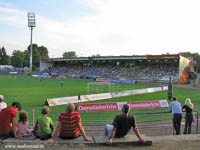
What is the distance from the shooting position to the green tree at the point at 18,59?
112 m

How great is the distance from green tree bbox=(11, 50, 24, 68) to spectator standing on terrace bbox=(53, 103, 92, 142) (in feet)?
378

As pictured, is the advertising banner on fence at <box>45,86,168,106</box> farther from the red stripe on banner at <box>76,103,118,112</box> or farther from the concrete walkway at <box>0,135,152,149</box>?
the concrete walkway at <box>0,135,152,149</box>

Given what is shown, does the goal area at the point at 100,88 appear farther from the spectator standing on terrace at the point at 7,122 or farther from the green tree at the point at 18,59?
the green tree at the point at 18,59

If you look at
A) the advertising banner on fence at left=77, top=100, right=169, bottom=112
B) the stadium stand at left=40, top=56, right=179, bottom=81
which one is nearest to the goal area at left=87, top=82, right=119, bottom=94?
the advertising banner on fence at left=77, top=100, right=169, bottom=112

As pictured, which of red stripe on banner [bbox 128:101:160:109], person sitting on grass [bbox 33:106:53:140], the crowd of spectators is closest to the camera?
person sitting on grass [bbox 33:106:53:140]

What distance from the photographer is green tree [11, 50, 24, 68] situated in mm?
112062

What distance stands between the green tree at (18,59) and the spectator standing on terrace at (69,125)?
378ft

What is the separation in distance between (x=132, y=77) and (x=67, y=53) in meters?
113

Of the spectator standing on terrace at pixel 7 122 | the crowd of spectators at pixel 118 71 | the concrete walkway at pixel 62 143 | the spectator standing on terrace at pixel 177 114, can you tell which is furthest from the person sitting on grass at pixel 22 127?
the crowd of spectators at pixel 118 71

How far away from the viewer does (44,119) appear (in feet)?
17.1

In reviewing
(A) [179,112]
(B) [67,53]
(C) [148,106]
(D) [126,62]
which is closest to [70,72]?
(D) [126,62]

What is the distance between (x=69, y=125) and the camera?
509 centimetres

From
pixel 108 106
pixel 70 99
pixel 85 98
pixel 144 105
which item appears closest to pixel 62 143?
pixel 108 106

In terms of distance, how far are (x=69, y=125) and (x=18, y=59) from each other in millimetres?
116153
